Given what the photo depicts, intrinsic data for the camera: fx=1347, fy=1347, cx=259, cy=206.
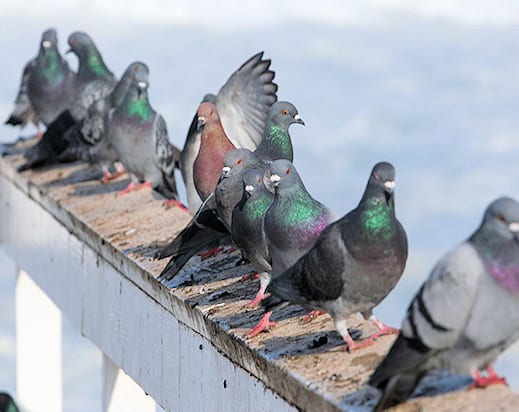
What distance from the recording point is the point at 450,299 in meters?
3.96

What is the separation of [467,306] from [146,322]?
2.34 metres

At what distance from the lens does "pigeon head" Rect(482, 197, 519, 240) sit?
4.00 metres

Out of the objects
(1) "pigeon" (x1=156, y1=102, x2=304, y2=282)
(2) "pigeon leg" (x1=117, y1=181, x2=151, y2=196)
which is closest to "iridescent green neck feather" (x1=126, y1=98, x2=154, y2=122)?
(2) "pigeon leg" (x1=117, y1=181, x2=151, y2=196)

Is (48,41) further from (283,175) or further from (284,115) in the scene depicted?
(283,175)

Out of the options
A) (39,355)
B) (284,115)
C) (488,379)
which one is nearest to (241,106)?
(284,115)

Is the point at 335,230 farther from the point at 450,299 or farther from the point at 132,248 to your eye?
the point at 132,248

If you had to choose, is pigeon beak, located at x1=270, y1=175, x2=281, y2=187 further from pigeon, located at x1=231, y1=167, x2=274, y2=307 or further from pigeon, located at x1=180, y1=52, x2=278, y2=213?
pigeon, located at x1=180, y1=52, x2=278, y2=213

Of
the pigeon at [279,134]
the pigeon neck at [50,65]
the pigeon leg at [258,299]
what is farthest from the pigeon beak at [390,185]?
the pigeon neck at [50,65]

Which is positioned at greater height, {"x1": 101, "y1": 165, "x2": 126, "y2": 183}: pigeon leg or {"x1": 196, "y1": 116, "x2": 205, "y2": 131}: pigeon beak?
{"x1": 196, "y1": 116, "x2": 205, "y2": 131}: pigeon beak

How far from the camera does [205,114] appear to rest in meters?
6.79

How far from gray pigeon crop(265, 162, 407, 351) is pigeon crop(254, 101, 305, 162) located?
4.84 feet

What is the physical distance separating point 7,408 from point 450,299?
433 cm

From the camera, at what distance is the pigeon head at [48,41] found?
10.6m

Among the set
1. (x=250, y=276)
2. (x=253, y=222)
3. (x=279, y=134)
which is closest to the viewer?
(x=253, y=222)
